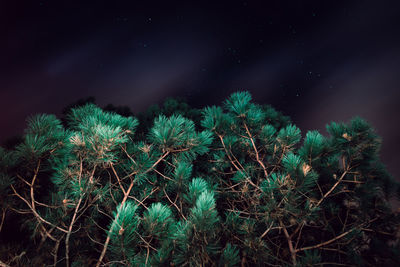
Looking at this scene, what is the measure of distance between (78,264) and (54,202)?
1.25 feet

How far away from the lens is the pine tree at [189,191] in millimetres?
817

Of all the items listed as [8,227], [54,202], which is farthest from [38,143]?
[8,227]

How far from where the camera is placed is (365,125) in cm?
120

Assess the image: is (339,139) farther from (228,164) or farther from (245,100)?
(228,164)

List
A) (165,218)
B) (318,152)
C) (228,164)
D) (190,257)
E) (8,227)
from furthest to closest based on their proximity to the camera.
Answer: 1. (8,227)
2. (228,164)
3. (318,152)
4. (165,218)
5. (190,257)

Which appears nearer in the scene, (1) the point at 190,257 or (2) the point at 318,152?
(1) the point at 190,257

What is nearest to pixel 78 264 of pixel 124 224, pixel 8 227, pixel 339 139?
pixel 124 224

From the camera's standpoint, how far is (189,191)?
107 centimetres

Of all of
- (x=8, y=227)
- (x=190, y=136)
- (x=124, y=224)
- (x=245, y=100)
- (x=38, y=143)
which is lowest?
(x=124, y=224)

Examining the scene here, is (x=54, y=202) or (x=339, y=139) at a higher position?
(x=339, y=139)

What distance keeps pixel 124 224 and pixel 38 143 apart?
62 centimetres

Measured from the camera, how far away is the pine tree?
0.82 metres

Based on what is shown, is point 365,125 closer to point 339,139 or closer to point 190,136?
point 339,139

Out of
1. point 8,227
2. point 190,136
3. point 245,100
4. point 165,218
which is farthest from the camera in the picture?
point 8,227
